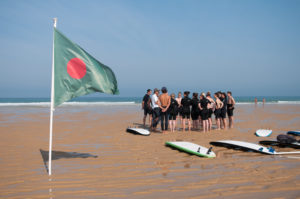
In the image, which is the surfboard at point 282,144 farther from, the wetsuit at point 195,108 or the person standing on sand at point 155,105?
the person standing on sand at point 155,105

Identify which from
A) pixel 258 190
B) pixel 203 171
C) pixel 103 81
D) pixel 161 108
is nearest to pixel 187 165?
pixel 203 171

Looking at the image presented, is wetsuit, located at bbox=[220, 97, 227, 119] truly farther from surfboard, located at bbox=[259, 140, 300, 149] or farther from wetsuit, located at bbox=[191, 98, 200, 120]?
surfboard, located at bbox=[259, 140, 300, 149]

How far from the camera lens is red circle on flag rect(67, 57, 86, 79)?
5445 millimetres

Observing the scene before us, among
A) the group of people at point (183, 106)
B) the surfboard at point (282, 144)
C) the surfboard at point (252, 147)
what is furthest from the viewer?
the group of people at point (183, 106)

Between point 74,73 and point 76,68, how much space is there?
13cm

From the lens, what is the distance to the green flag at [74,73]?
5.31 metres

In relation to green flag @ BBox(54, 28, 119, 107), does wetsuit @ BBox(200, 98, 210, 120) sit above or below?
below

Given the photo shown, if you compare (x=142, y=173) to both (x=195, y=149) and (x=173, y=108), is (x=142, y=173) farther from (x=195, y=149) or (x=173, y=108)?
(x=173, y=108)

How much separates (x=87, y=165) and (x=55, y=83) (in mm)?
2014

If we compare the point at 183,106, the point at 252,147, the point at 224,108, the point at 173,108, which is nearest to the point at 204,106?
the point at 183,106

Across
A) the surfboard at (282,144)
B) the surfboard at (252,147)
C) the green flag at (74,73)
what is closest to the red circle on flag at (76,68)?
the green flag at (74,73)

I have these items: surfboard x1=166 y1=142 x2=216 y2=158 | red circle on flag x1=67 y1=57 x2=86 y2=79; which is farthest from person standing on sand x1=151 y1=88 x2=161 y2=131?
red circle on flag x1=67 y1=57 x2=86 y2=79

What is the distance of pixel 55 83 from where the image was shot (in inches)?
207

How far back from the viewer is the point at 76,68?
552cm
